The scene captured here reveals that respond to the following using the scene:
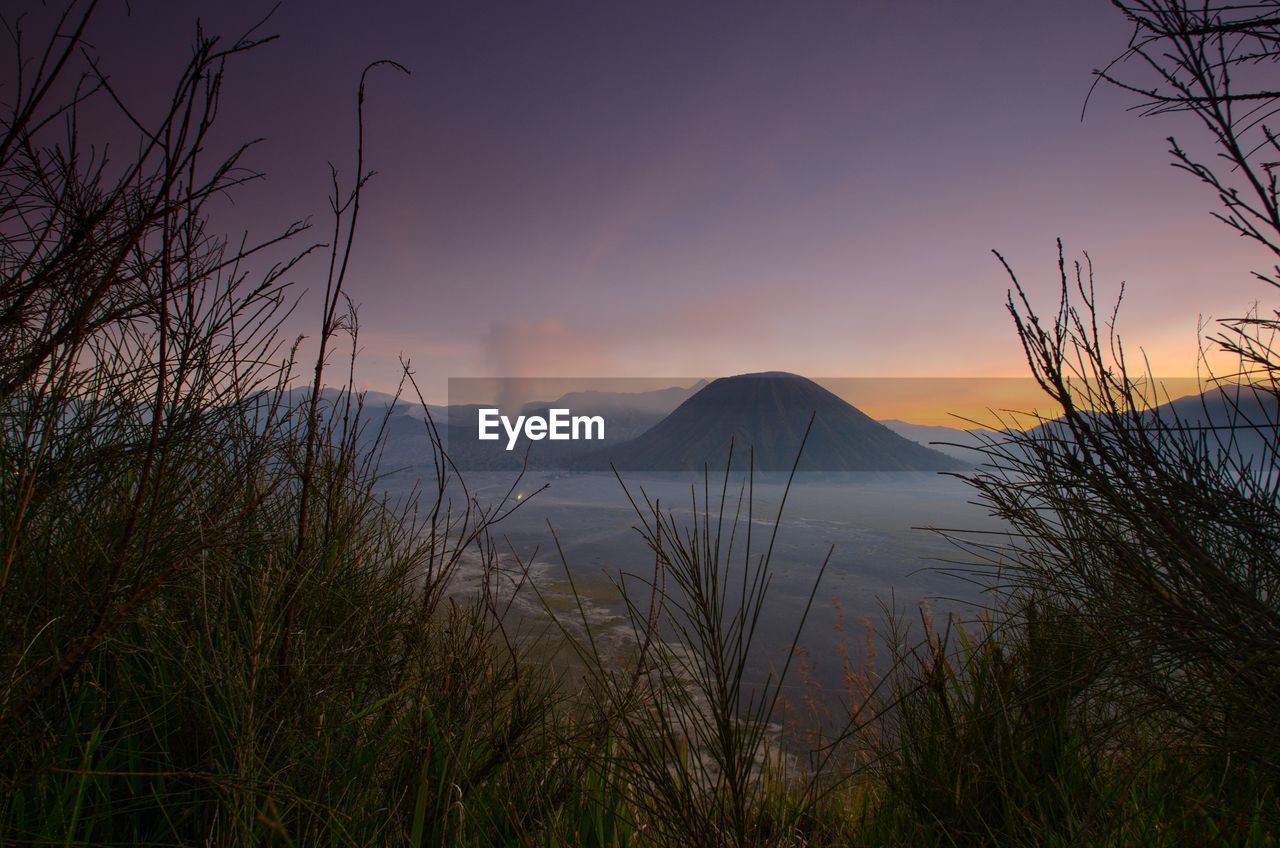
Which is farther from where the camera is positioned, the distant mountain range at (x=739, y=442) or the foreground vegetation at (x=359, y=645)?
the distant mountain range at (x=739, y=442)

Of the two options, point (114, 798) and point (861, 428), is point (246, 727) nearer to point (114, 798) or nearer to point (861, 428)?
point (114, 798)

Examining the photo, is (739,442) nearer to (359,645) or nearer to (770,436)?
(770,436)

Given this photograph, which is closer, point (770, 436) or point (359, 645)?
point (359, 645)

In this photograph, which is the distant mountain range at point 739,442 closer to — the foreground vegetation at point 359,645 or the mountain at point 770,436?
the mountain at point 770,436

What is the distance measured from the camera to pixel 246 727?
1037 mm

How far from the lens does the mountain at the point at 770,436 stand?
298ft

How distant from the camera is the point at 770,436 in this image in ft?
328

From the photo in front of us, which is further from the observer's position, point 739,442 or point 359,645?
point 739,442

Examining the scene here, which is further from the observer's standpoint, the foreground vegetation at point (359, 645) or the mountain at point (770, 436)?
the mountain at point (770, 436)

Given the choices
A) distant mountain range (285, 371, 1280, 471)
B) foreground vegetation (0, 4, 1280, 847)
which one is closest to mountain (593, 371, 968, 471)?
distant mountain range (285, 371, 1280, 471)

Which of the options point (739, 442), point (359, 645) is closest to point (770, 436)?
point (739, 442)

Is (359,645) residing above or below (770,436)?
above

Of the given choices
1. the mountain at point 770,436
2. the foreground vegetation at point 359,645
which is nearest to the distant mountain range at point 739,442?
the mountain at point 770,436

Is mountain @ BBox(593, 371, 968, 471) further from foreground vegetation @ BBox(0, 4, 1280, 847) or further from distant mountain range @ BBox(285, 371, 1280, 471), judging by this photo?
foreground vegetation @ BBox(0, 4, 1280, 847)
